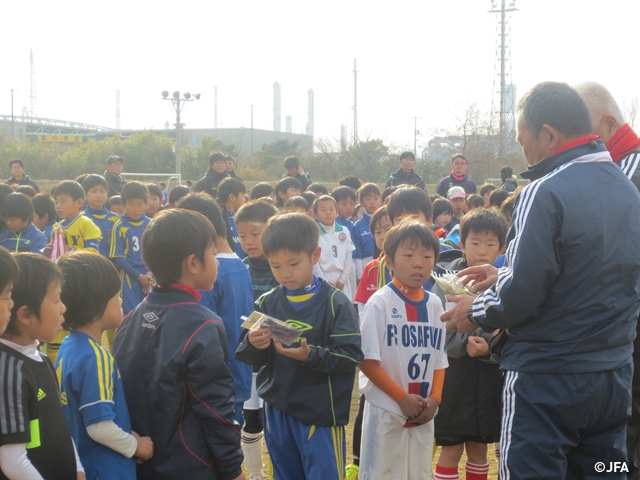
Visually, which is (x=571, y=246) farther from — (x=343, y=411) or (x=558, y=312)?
(x=343, y=411)

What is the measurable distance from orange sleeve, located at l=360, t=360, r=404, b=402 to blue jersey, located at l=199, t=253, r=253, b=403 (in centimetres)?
85

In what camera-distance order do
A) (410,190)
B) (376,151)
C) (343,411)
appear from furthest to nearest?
(376,151) → (410,190) → (343,411)

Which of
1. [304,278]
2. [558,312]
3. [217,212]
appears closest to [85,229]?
[217,212]

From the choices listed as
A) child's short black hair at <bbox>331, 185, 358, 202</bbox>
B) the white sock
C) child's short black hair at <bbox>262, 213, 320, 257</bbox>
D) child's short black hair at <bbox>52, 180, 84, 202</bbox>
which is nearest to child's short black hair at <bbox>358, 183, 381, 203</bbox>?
child's short black hair at <bbox>331, 185, 358, 202</bbox>

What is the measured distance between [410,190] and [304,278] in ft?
6.60

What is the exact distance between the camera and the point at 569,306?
294 centimetres

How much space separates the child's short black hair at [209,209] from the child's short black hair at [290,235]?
821 millimetres

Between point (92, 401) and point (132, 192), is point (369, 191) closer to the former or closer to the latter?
point (132, 192)

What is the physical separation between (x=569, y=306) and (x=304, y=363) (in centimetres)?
128

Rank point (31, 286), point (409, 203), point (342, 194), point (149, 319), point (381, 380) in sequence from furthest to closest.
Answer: point (342, 194), point (409, 203), point (381, 380), point (149, 319), point (31, 286)

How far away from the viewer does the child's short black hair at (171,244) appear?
9.57 ft

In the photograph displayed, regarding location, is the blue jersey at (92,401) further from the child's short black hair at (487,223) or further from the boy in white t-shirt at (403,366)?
the child's short black hair at (487,223)

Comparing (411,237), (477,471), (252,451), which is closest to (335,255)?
(252,451)

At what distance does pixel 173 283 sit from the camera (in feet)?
9.61
